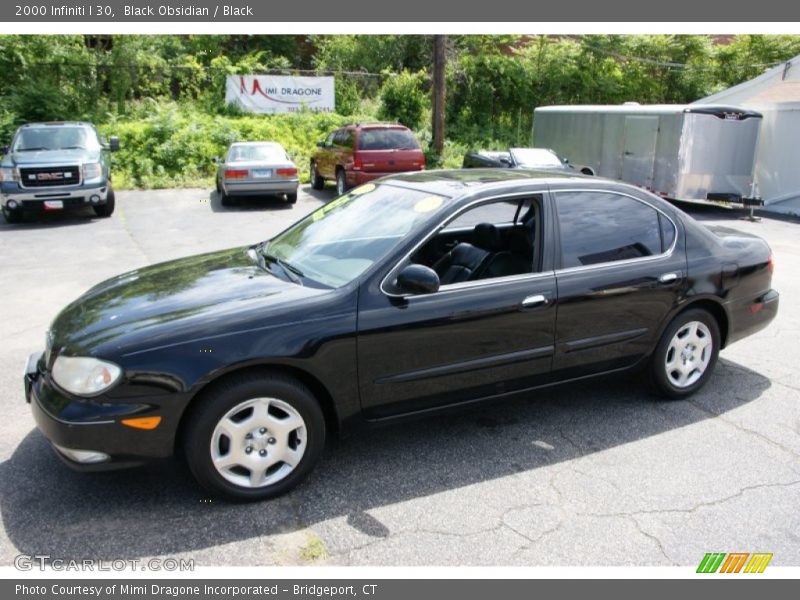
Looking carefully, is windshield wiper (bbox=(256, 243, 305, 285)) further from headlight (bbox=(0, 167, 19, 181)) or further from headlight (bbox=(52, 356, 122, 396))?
headlight (bbox=(0, 167, 19, 181))

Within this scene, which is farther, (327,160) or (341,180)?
(327,160)

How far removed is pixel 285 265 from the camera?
410cm

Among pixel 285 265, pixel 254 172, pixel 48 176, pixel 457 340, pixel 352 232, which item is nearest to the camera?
pixel 457 340

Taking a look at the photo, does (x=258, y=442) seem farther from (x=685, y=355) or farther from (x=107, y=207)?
(x=107, y=207)

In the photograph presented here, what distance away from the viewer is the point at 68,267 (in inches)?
361

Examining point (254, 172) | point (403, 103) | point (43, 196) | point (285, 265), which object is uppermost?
point (403, 103)

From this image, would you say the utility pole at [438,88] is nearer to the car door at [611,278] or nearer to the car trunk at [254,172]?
the car trunk at [254,172]

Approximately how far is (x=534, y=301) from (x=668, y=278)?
1081mm

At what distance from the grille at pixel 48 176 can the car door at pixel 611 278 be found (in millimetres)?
11048

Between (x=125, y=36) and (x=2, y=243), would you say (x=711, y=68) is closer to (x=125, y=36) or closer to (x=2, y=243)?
(x=125, y=36)

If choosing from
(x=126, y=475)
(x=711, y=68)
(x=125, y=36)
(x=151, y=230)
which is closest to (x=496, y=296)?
(x=126, y=475)

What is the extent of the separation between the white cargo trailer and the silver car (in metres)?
7.09

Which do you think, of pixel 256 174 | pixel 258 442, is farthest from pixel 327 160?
pixel 258 442

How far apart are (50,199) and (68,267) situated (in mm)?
3978
